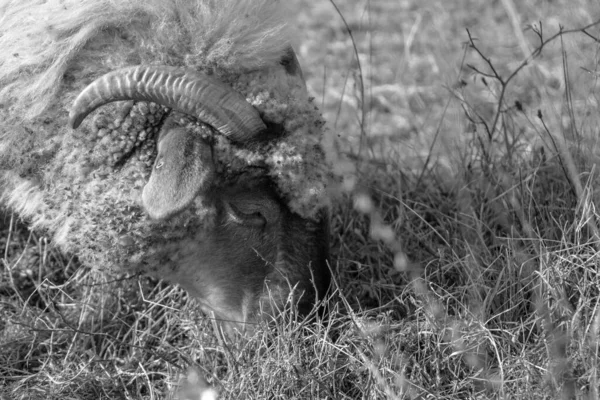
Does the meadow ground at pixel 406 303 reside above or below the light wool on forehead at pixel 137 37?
below

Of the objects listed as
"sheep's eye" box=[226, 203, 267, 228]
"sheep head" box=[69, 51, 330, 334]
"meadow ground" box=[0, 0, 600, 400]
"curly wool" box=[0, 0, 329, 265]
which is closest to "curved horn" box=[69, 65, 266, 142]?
"sheep head" box=[69, 51, 330, 334]

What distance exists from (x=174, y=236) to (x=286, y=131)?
683mm

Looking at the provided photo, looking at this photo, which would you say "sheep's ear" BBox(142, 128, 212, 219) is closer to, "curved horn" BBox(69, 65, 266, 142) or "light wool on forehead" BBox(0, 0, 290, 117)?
"curved horn" BBox(69, 65, 266, 142)

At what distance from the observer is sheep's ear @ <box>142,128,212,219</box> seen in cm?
307

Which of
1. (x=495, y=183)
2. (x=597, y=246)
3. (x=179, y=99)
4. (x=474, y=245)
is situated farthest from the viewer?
(x=495, y=183)

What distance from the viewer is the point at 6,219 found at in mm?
4438

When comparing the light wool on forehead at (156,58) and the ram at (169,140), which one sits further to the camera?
the light wool on forehead at (156,58)

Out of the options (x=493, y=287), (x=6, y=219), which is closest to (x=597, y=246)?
(x=493, y=287)

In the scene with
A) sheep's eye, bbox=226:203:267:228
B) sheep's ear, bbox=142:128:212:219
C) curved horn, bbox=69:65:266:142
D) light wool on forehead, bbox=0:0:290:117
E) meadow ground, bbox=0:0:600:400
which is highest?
light wool on forehead, bbox=0:0:290:117

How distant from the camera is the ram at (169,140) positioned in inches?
125

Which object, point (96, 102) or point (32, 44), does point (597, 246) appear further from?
point (32, 44)

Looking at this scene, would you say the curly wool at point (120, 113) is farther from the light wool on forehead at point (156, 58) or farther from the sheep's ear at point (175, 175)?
the sheep's ear at point (175, 175)

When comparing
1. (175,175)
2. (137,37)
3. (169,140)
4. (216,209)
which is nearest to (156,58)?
(137,37)

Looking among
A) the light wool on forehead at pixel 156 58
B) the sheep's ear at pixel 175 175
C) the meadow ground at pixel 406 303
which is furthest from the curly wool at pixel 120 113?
the meadow ground at pixel 406 303
